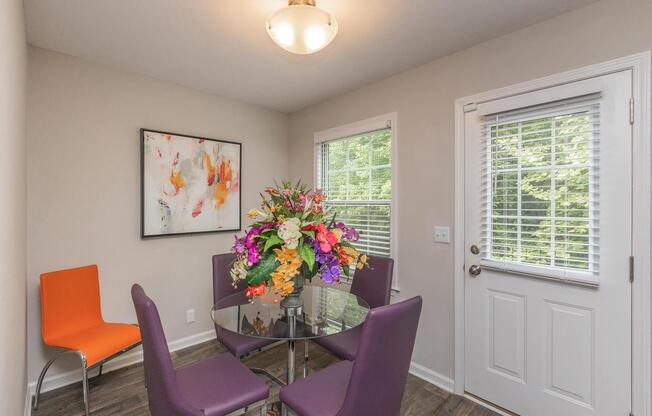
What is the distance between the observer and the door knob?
214 centimetres

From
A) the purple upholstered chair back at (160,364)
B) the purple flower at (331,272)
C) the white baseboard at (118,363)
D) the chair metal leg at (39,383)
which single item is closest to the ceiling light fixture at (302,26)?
the purple flower at (331,272)

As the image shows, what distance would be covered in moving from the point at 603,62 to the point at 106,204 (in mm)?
3502

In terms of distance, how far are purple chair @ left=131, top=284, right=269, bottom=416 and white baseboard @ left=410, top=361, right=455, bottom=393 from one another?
4.88 feet

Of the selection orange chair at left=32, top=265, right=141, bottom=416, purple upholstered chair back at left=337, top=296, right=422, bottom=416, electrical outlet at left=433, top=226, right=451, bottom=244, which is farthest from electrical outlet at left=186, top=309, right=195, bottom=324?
electrical outlet at left=433, top=226, right=451, bottom=244

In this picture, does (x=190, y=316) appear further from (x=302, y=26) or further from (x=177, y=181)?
(x=302, y=26)

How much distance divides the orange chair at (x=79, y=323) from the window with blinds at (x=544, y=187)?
8.65ft

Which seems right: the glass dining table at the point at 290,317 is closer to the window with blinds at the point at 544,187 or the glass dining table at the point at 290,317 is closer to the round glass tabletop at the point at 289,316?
the round glass tabletop at the point at 289,316

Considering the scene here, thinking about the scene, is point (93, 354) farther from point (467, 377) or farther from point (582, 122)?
point (582, 122)

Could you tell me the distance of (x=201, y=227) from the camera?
9.89ft

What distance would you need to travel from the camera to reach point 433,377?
2.39 m

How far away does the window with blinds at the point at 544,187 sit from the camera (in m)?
1.72

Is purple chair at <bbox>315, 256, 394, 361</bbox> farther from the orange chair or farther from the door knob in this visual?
the orange chair

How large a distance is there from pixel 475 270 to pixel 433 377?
0.95 metres

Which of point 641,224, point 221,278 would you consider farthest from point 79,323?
point 641,224
